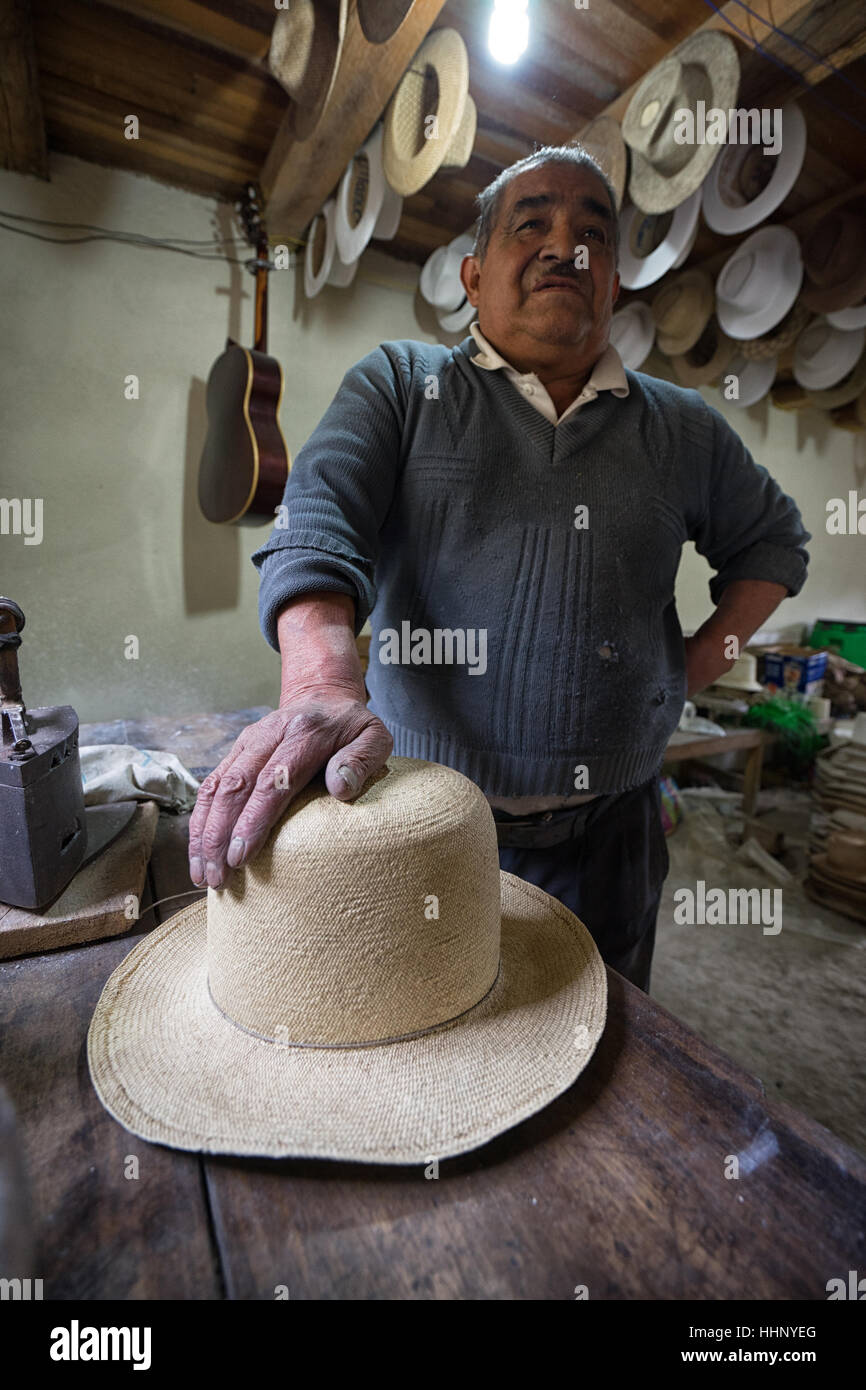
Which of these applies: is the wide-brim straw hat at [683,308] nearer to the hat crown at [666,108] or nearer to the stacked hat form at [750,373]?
the stacked hat form at [750,373]

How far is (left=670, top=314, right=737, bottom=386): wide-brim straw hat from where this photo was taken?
3982 mm

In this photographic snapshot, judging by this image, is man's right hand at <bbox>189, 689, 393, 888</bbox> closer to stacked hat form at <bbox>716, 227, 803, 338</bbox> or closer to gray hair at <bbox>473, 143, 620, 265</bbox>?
gray hair at <bbox>473, 143, 620, 265</bbox>

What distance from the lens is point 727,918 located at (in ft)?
10.7

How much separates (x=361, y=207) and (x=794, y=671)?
168 inches

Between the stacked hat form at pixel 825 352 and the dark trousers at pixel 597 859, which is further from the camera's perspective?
the stacked hat form at pixel 825 352

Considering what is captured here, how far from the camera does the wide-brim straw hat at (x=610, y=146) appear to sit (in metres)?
2.29

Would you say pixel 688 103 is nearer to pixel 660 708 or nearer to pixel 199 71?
pixel 199 71

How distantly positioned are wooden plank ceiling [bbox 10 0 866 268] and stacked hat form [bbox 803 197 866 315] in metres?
0.21

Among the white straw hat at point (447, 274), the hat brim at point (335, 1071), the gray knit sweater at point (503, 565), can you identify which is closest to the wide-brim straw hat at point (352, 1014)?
the hat brim at point (335, 1071)

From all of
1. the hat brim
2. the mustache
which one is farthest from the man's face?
the hat brim

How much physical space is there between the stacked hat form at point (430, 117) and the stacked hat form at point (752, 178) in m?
1.06
